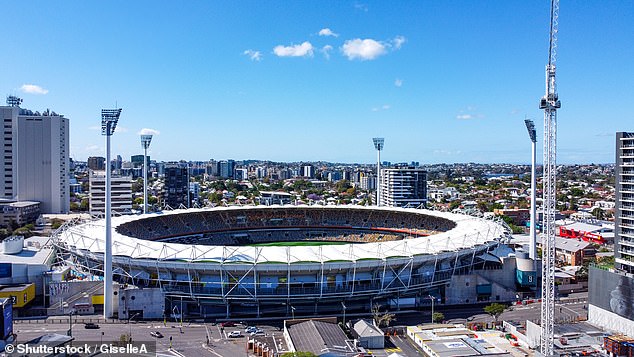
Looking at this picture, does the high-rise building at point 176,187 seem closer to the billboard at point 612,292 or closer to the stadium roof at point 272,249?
the stadium roof at point 272,249

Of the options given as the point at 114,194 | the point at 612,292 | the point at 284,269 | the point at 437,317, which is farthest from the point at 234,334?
the point at 114,194

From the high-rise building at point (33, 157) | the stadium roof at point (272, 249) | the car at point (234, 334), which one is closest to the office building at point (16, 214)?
the high-rise building at point (33, 157)

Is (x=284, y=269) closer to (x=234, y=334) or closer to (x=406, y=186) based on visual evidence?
(x=234, y=334)

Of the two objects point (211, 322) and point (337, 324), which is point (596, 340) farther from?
point (211, 322)

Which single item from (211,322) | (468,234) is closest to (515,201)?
(468,234)

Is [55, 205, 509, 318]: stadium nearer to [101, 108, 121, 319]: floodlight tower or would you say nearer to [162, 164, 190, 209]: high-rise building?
[101, 108, 121, 319]: floodlight tower
